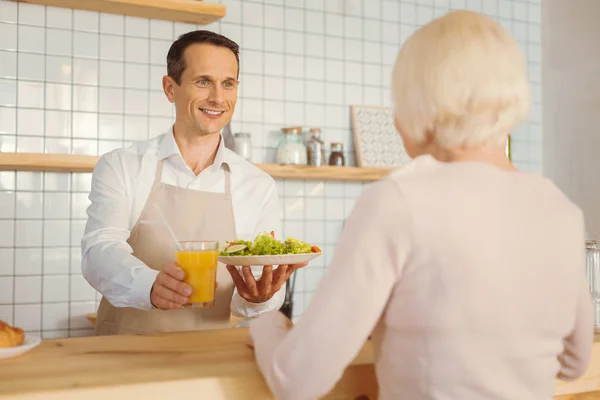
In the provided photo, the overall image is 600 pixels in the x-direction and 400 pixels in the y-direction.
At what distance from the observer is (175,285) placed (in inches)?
53.2

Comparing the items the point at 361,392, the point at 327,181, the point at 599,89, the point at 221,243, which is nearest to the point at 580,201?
the point at 599,89

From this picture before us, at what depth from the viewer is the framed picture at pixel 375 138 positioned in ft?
10.6

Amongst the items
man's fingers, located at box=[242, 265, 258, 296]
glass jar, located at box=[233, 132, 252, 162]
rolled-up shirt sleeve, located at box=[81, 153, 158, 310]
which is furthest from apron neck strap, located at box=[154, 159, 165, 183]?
glass jar, located at box=[233, 132, 252, 162]

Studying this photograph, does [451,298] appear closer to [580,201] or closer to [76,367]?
[76,367]

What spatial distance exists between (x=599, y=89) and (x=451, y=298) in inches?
107

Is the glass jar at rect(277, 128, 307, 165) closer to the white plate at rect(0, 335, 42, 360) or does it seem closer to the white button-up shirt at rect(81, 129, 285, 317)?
the white button-up shirt at rect(81, 129, 285, 317)

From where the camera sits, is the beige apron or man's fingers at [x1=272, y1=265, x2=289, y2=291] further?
the beige apron

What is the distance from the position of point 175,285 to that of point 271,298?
0.61 meters

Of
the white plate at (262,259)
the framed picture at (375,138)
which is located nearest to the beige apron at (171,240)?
the white plate at (262,259)

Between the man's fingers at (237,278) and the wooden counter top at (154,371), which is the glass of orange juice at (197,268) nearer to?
the wooden counter top at (154,371)

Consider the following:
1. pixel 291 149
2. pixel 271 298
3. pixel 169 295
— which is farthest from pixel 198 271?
pixel 291 149

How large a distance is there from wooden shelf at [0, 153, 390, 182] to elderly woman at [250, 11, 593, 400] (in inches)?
75.6

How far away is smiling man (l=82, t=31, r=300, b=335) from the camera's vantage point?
75.9 inches

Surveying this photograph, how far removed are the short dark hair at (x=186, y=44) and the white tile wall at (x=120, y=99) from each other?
84 centimetres
